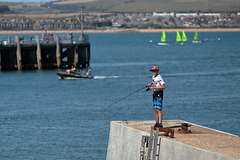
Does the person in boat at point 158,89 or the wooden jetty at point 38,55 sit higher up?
the person in boat at point 158,89

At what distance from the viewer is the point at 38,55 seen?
57.5 m

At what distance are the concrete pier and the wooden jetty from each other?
41.0 m

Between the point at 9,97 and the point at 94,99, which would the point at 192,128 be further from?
the point at 9,97

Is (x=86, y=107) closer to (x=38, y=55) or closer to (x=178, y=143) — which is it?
(x=178, y=143)

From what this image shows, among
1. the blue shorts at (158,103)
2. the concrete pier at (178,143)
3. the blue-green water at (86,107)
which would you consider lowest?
the blue-green water at (86,107)

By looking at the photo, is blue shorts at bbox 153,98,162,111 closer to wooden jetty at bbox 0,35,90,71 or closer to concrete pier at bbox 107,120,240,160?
concrete pier at bbox 107,120,240,160

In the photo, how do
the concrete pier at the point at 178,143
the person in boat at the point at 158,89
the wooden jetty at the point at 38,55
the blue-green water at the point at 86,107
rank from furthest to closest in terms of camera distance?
1. the wooden jetty at the point at 38,55
2. the blue-green water at the point at 86,107
3. the person in boat at the point at 158,89
4. the concrete pier at the point at 178,143

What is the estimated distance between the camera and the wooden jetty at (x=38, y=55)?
5712 cm

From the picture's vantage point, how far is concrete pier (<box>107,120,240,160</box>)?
13232 millimetres

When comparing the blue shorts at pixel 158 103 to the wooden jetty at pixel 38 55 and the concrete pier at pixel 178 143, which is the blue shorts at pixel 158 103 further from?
the wooden jetty at pixel 38 55

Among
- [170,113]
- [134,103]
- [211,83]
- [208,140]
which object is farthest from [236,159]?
[211,83]

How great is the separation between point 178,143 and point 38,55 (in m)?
44.9

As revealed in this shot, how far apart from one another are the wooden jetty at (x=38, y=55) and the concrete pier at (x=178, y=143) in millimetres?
41049

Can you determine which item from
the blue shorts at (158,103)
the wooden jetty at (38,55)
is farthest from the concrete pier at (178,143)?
the wooden jetty at (38,55)
